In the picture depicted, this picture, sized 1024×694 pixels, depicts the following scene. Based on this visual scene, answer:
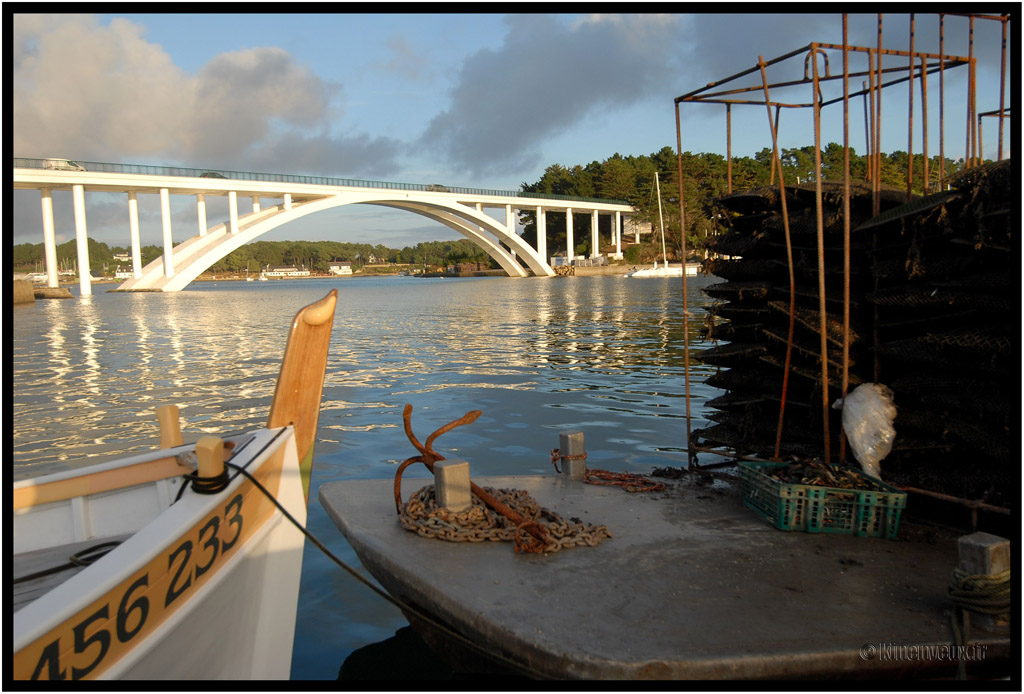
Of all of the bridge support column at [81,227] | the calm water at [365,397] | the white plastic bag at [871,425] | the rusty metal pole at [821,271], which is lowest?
the calm water at [365,397]

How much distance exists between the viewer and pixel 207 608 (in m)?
2.88

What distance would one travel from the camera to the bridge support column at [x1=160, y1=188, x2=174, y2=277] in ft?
164

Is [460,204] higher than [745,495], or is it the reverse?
[460,204]

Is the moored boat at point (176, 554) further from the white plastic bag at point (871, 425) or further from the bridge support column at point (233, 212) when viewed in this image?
the bridge support column at point (233, 212)

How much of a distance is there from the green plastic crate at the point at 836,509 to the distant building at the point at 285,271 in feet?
536

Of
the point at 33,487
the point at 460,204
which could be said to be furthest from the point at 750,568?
the point at 460,204

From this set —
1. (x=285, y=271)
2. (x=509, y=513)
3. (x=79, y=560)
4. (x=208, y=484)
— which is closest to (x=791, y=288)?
(x=509, y=513)

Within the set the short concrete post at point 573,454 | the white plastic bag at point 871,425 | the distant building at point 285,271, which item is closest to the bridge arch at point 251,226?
the short concrete post at point 573,454

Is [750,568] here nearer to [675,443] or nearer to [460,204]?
[675,443]

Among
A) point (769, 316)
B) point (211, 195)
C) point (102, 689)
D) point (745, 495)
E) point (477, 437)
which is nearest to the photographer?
point (102, 689)

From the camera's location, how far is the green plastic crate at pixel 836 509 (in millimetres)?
4004

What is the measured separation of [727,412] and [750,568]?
2.11 m

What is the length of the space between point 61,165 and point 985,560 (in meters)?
54.8

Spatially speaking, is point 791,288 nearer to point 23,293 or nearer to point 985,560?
point 985,560
